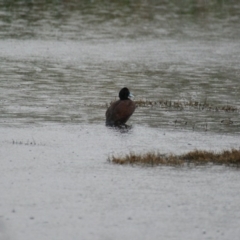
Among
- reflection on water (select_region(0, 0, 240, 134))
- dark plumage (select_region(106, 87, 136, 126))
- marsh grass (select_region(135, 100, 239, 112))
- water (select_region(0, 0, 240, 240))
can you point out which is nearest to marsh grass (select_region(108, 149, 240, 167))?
water (select_region(0, 0, 240, 240))

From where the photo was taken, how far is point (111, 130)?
21578 millimetres

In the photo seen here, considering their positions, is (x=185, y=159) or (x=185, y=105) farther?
(x=185, y=105)

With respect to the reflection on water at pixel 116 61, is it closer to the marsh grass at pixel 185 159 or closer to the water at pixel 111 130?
the water at pixel 111 130

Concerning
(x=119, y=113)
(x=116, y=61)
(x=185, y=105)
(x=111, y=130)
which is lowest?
(x=116, y=61)

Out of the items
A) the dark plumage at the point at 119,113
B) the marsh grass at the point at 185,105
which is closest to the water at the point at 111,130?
the marsh grass at the point at 185,105

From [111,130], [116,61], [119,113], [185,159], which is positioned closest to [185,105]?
[119,113]

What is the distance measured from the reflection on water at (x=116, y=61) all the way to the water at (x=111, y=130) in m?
0.07

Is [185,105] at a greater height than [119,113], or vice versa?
[119,113]

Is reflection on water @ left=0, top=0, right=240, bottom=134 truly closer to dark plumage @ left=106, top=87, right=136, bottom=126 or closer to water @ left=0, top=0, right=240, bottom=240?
water @ left=0, top=0, right=240, bottom=240

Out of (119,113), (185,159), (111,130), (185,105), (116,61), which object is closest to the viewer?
(185,159)

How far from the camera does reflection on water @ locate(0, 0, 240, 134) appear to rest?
24719 millimetres

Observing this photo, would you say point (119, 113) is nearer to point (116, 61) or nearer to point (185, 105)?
point (185, 105)

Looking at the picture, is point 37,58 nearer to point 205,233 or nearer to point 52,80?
point 52,80

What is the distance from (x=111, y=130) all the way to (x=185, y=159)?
4.43 meters
